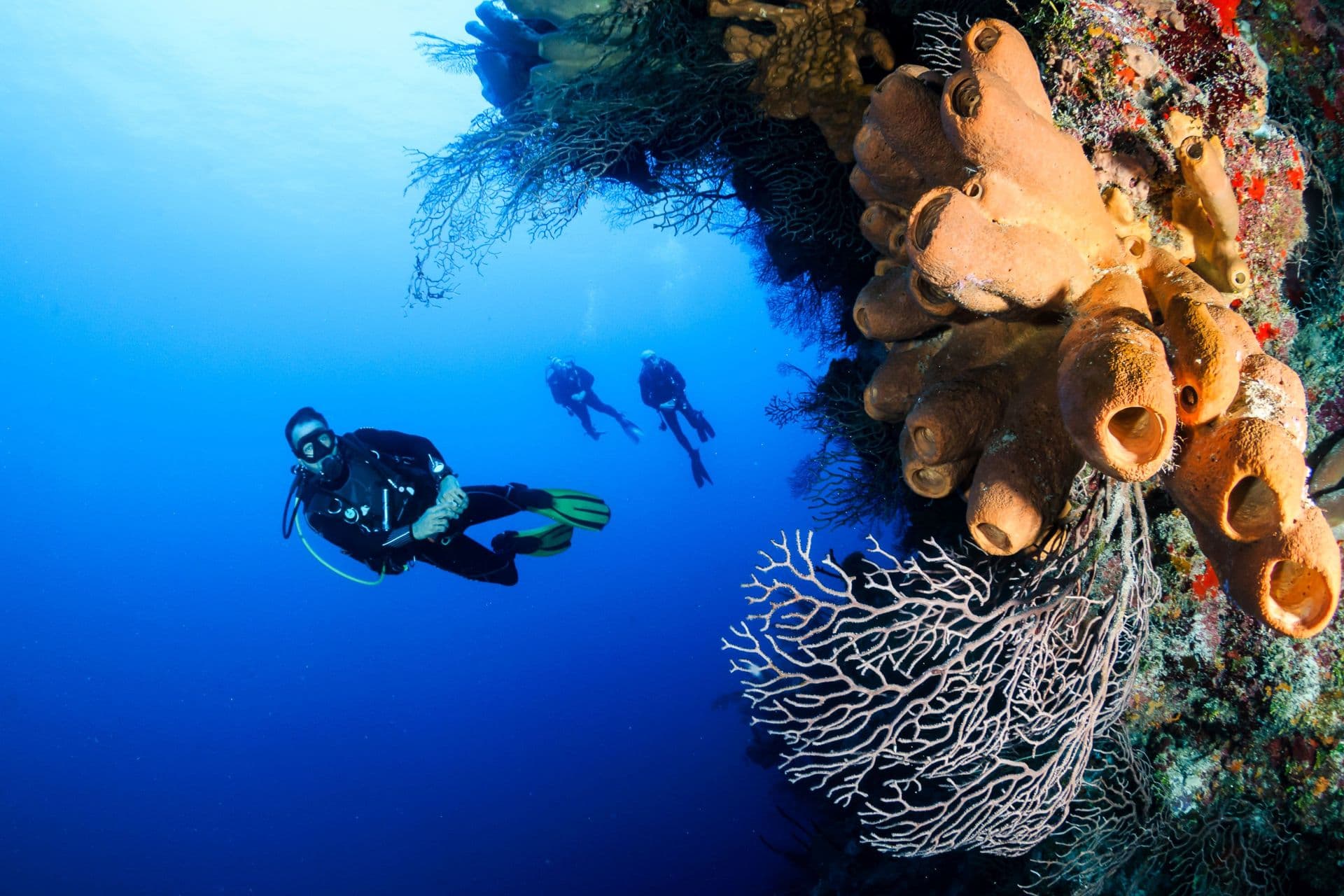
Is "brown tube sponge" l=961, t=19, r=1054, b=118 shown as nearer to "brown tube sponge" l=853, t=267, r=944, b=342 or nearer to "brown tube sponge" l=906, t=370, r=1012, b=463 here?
"brown tube sponge" l=853, t=267, r=944, b=342

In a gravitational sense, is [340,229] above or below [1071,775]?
below

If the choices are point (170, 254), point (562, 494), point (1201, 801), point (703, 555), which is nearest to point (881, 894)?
point (1201, 801)

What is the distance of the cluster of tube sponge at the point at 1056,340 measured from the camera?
1454 millimetres

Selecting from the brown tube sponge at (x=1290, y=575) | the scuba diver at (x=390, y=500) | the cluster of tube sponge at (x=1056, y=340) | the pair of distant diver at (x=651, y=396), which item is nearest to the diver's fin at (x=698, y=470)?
the pair of distant diver at (x=651, y=396)

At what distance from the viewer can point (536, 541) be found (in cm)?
833

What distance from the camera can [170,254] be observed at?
57.0 meters

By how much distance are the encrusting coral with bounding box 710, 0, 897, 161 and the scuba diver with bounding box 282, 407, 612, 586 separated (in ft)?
A: 16.2

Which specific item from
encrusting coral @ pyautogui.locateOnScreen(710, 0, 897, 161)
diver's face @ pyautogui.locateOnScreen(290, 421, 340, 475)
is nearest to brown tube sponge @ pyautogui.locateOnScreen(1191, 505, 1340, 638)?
encrusting coral @ pyautogui.locateOnScreen(710, 0, 897, 161)

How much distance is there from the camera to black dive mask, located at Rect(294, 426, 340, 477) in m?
6.50

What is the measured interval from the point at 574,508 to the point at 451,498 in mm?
1788

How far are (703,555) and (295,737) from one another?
34944mm

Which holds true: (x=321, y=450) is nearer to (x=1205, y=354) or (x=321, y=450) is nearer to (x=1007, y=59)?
(x=1007, y=59)

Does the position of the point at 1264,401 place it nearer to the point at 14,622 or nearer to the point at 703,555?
the point at 703,555

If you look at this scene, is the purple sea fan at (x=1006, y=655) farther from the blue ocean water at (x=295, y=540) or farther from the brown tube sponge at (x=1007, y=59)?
the blue ocean water at (x=295, y=540)
